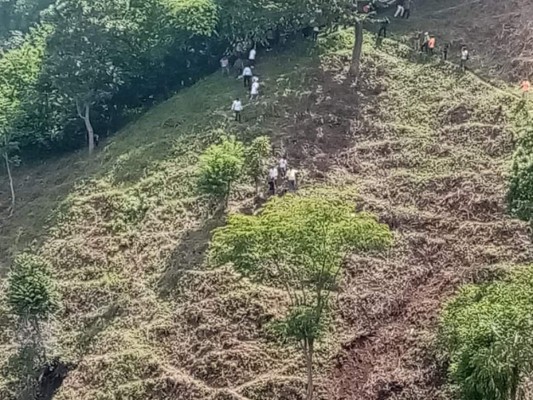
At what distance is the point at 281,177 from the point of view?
2806 cm

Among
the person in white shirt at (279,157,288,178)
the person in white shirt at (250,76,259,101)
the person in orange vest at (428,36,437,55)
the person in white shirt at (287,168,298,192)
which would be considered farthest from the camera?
the person in orange vest at (428,36,437,55)

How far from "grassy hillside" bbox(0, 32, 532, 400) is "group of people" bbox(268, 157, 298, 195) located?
0.64m

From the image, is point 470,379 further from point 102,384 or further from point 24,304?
point 24,304

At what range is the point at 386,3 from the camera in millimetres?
36531

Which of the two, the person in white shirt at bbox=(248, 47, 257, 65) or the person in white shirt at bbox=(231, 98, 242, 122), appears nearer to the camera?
the person in white shirt at bbox=(231, 98, 242, 122)

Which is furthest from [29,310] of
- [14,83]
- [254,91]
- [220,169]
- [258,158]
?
[14,83]

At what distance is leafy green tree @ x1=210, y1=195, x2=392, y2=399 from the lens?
59.4ft

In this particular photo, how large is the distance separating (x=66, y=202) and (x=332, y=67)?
11.5 meters

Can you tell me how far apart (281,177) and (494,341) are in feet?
43.7

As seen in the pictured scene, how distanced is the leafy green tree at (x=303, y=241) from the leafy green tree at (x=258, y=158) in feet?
27.5

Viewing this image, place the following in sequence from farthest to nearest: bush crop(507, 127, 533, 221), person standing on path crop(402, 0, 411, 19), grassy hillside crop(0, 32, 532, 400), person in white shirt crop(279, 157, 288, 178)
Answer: person standing on path crop(402, 0, 411, 19) → person in white shirt crop(279, 157, 288, 178) → grassy hillside crop(0, 32, 532, 400) → bush crop(507, 127, 533, 221)

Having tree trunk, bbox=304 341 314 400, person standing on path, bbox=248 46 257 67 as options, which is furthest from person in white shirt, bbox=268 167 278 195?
person standing on path, bbox=248 46 257 67

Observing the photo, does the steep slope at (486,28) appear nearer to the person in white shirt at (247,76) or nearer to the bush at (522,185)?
the person in white shirt at (247,76)

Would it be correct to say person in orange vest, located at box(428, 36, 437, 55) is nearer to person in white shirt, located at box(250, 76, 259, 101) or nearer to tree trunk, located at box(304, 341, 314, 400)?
person in white shirt, located at box(250, 76, 259, 101)
